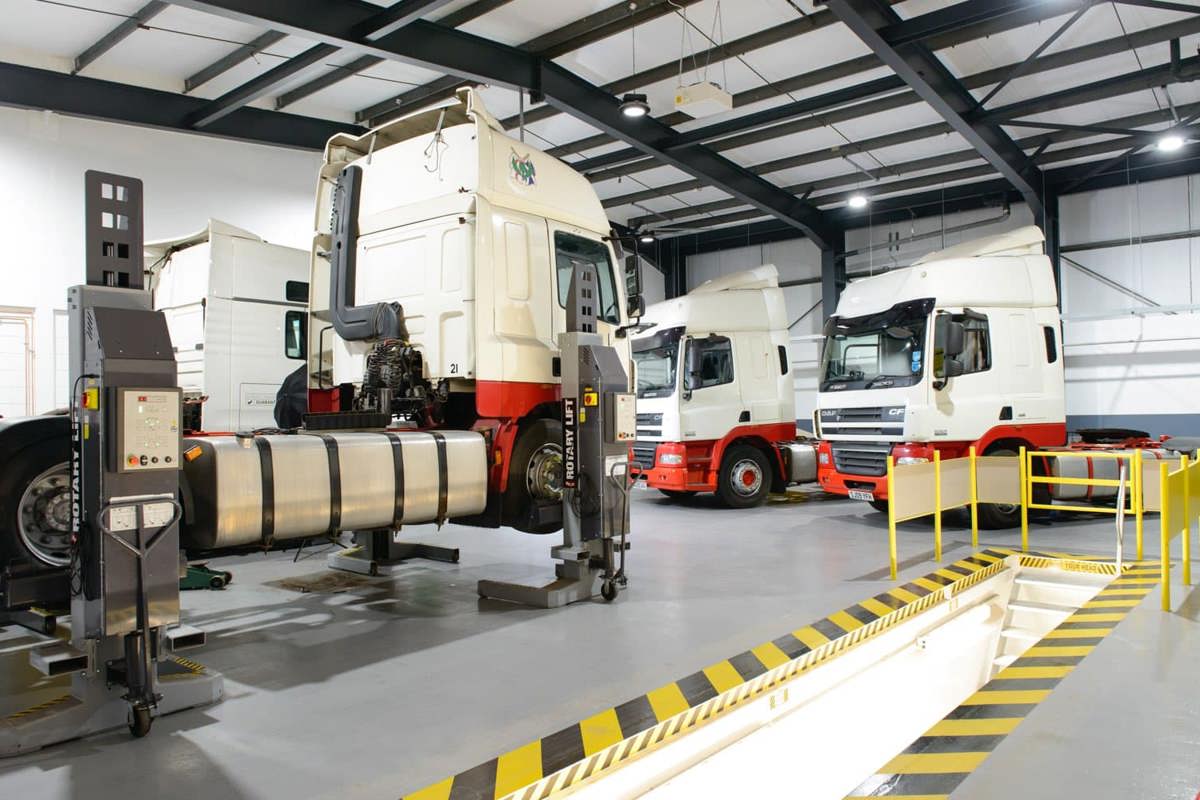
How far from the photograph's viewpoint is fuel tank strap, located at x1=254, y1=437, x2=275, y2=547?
13.8 ft

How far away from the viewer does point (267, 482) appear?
4.20m

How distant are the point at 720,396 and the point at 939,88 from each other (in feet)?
17.1

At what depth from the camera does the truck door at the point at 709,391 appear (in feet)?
35.5

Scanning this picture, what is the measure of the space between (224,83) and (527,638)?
411 inches

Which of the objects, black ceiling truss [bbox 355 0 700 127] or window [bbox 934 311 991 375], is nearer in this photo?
→ window [bbox 934 311 991 375]

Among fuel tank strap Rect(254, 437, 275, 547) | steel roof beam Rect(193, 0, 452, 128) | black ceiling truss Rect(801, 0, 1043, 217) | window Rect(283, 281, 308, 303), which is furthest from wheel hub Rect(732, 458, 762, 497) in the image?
fuel tank strap Rect(254, 437, 275, 547)

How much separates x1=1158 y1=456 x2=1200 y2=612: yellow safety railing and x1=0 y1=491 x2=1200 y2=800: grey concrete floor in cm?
22

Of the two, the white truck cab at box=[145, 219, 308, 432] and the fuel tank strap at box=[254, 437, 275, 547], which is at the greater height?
the white truck cab at box=[145, 219, 308, 432]

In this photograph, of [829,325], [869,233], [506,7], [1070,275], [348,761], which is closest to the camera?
[348,761]

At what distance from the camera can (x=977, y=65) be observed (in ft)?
37.0

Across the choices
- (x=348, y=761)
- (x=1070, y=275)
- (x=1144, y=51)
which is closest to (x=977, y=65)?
(x=1144, y=51)

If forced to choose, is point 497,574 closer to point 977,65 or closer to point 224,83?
point 224,83

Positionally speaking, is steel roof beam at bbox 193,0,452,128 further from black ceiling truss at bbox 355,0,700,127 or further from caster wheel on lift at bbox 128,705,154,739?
caster wheel on lift at bbox 128,705,154,739

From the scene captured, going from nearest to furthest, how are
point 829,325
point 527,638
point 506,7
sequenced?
point 527,638 → point 506,7 → point 829,325
